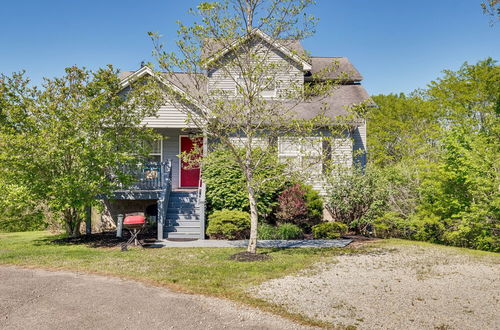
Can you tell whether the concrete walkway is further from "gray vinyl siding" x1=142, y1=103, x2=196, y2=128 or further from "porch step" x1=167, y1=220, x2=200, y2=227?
"gray vinyl siding" x1=142, y1=103, x2=196, y2=128

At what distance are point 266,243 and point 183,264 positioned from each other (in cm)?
371

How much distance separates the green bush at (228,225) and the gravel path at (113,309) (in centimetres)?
536

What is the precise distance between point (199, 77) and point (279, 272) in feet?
17.3

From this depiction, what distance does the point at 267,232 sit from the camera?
12945 millimetres

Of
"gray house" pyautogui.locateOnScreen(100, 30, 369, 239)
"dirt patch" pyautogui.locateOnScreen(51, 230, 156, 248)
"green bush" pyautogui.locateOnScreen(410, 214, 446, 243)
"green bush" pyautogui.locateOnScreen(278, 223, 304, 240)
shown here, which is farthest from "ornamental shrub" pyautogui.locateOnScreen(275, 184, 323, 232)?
"dirt patch" pyautogui.locateOnScreen(51, 230, 156, 248)

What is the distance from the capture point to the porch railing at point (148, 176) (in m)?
13.5

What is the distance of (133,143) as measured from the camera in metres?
13.1

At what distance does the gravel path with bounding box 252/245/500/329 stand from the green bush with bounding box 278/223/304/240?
328cm

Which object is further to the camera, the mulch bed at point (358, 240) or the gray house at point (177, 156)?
the gray house at point (177, 156)

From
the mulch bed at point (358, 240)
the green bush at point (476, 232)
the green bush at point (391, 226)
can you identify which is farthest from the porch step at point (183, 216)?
the green bush at point (476, 232)

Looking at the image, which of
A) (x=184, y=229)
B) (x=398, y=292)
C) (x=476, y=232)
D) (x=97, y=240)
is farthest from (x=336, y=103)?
(x=398, y=292)

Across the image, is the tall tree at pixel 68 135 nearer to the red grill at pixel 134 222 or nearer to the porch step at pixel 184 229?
the red grill at pixel 134 222

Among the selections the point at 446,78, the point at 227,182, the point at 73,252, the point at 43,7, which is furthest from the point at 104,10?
the point at 446,78

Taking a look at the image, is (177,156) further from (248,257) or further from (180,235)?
(248,257)
